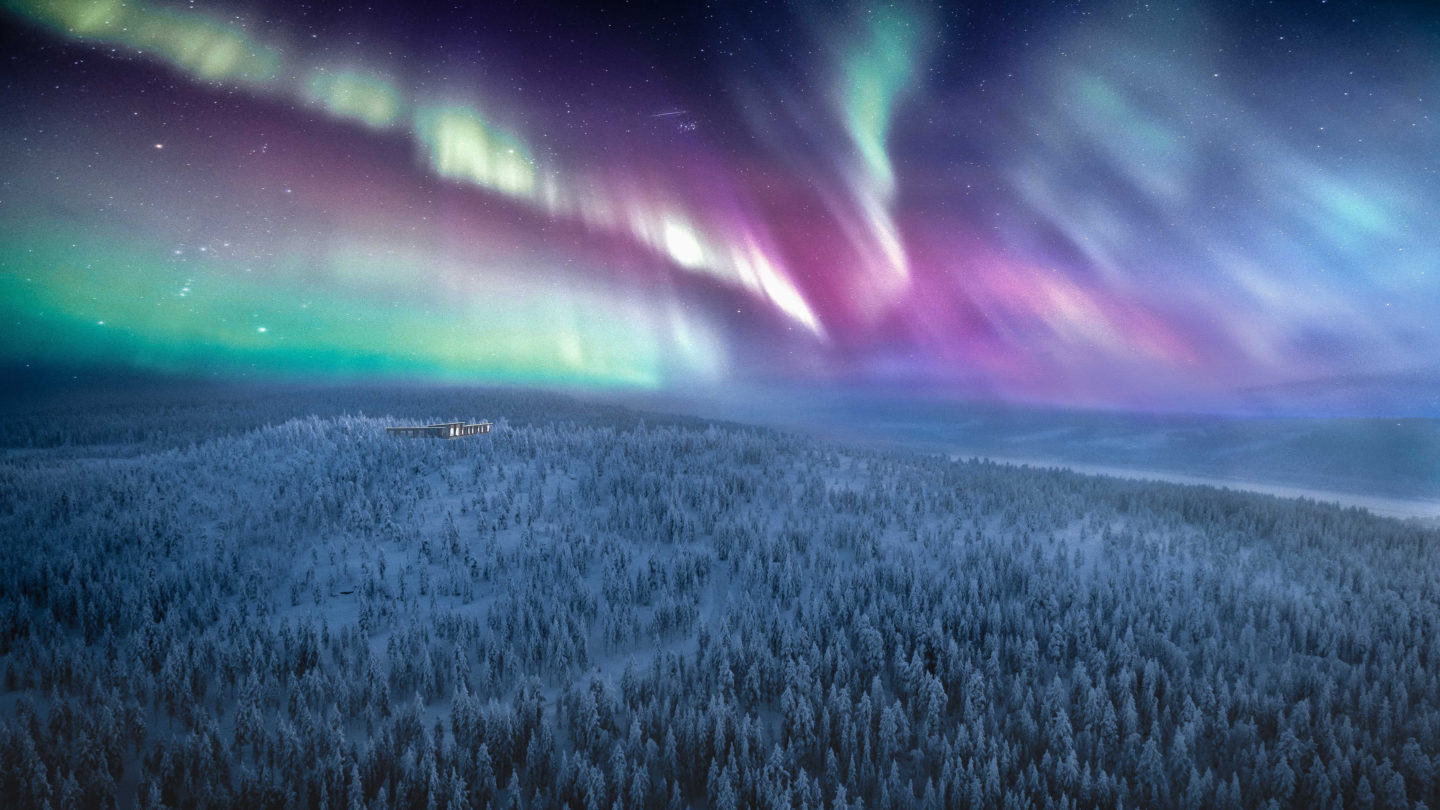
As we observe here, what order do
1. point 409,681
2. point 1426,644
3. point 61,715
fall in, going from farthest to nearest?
point 1426,644
point 409,681
point 61,715

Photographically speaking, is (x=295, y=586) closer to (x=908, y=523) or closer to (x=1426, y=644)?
(x=908, y=523)

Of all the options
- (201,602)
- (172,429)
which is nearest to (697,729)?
(201,602)

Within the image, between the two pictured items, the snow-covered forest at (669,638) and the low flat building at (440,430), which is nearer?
the snow-covered forest at (669,638)

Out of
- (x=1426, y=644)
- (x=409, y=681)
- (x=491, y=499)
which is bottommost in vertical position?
(x=409, y=681)

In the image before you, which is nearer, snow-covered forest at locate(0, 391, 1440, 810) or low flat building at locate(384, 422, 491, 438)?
snow-covered forest at locate(0, 391, 1440, 810)

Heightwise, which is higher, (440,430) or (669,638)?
(440,430)

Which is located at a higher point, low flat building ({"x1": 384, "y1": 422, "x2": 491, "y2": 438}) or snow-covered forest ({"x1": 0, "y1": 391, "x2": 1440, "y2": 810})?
low flat building ({"x1": 384, "y1": 422, "x2": 491, "y2": 438})

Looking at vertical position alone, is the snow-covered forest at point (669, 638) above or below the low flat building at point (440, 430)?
below

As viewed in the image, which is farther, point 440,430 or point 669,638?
point 440,430
